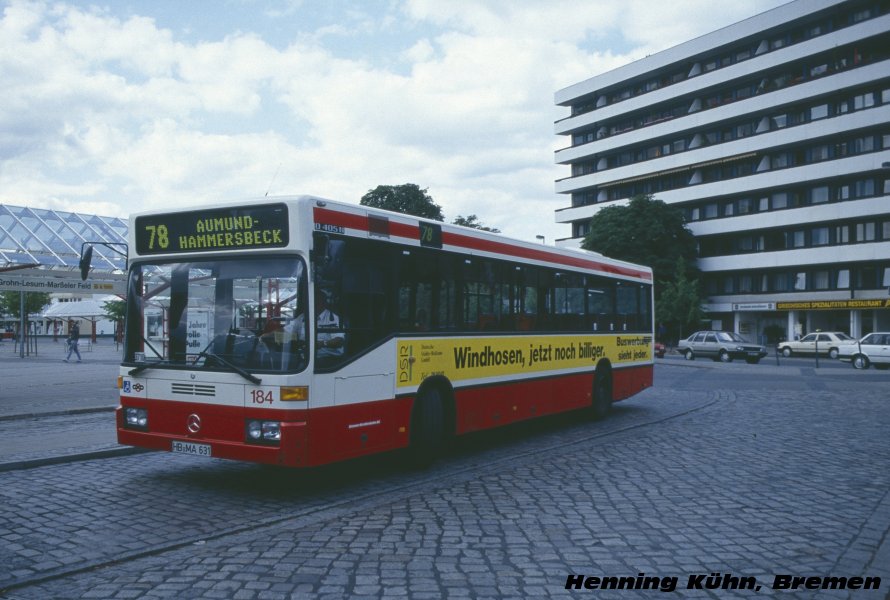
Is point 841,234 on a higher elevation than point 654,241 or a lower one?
lower

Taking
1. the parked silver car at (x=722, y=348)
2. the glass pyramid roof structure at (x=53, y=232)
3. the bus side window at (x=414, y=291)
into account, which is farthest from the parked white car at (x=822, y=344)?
the glass pyramid roof structure at (x=53, y=232)

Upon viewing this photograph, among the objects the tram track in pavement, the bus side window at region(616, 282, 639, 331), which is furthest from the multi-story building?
the tram track in pavement

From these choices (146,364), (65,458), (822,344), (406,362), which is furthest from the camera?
(822,344)

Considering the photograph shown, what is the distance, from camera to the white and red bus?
7.60 m

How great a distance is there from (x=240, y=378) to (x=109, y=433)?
541 centimetres

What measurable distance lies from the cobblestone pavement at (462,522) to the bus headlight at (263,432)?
62 centimetres

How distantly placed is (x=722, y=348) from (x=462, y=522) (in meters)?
39.1

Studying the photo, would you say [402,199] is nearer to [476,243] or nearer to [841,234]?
[841,234]

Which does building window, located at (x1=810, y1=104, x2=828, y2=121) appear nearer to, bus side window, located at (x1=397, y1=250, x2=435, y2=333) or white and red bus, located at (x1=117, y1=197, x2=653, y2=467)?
white and red bus, located at (x1=117, y1=197, x2=653, y2=467)

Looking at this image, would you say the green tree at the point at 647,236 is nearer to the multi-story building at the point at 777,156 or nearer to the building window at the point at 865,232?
the multi-story building at the point at 777,156

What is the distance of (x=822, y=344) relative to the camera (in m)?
46.3

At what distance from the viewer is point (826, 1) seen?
184 ft

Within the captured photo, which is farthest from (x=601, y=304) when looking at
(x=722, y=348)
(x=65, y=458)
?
(x=722, y=348)

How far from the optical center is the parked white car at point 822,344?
45062 millimetres
